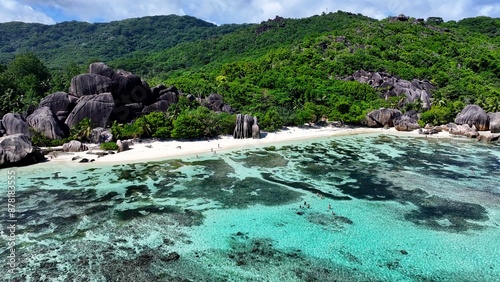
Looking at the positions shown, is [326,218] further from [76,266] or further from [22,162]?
[22,162]

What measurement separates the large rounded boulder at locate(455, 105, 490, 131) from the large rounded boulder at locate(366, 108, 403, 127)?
1145 cm

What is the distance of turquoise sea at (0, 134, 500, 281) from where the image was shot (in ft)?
60.7

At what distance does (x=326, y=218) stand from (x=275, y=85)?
190 ft

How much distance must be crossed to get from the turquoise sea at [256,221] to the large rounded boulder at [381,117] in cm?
2549

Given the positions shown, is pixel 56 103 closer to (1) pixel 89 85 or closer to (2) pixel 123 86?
(1) pixel 89 85

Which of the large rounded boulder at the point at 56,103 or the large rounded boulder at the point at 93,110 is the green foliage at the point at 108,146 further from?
the large rounded boulder at the point at 56,103

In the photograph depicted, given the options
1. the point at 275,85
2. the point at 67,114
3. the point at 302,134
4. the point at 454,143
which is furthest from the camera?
the point at 275,85

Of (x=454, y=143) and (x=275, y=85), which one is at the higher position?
(x=275, y=85)

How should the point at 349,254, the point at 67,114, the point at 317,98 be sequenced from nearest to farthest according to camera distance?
the point at 349,254, the point at 67,114, the point at 317,98

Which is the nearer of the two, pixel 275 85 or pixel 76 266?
pixel 76 266

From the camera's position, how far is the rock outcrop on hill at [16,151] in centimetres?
3488

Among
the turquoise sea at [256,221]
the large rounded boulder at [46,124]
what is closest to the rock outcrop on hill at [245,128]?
the turquoise sea at [256,221]

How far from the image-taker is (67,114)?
48875 millimetres

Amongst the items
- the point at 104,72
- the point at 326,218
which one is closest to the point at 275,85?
the point at 104,72
